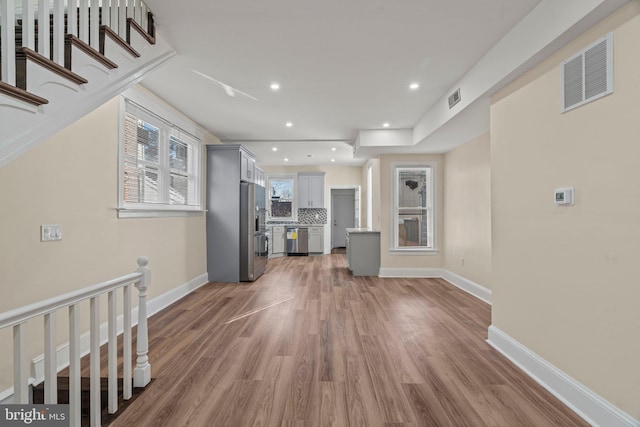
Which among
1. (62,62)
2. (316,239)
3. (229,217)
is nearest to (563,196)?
(62,62)

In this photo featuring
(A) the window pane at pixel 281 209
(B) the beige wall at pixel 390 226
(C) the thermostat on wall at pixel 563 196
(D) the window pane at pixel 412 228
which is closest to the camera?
(C) the thermostat on wall at pixel 563 196

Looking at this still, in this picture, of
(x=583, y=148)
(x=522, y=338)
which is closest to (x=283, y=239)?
(x=522, y=338)

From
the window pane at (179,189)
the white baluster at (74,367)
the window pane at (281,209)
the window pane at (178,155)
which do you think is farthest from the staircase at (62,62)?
the window pane at (281,209)

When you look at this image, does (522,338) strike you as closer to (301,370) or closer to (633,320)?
(633,320)

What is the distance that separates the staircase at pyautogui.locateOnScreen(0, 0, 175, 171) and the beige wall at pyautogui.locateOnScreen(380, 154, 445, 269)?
4.18 m

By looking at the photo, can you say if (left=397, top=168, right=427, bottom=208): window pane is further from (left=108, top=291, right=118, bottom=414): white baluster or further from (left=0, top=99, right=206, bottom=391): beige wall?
(left=108, top=291, right=118, bottom=414): white baluster

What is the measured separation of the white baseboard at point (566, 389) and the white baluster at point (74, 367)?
2.78 metres

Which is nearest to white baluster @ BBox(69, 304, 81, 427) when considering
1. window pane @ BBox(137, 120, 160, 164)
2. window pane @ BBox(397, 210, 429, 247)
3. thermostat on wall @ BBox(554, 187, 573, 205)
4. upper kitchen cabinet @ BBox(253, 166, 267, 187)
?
window pane @ BBox(137, 120, 160, 164)

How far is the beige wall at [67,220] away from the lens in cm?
193

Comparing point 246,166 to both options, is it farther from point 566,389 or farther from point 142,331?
point 566,389

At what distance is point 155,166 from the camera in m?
3.67

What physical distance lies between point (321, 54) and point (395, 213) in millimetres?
3578

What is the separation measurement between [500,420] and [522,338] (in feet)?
2.73

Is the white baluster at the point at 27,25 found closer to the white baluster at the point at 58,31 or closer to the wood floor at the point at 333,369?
the white baluster at the point at 58,31
